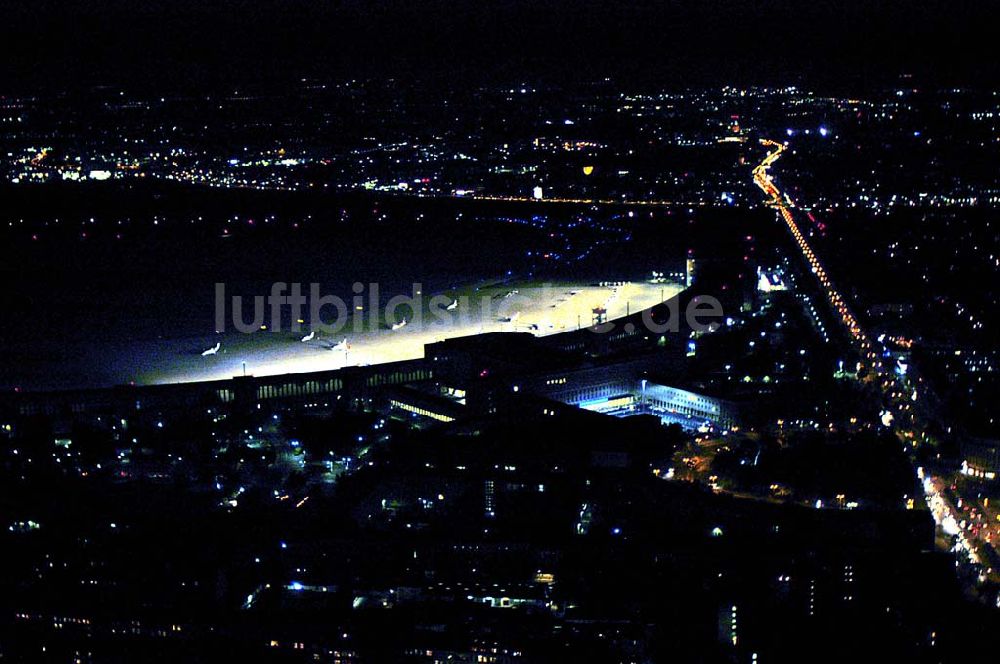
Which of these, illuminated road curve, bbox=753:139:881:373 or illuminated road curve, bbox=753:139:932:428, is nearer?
illuminated road curve, bbox=753:139:932:428

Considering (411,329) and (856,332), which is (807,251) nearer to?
(856,332)

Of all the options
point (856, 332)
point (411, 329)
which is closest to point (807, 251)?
point (856, 332)

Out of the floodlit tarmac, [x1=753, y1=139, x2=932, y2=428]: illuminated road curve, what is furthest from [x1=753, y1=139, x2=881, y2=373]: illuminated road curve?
the floodlit tarmac

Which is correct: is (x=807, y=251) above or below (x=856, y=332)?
above

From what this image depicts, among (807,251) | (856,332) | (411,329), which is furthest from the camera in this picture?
(807,251)

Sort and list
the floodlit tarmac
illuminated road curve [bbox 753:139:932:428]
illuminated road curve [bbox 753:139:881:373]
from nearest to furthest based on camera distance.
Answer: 1. illuminated road curve [bbox 753:139:932:428]
2. the floodlit tarmac
3. illuminated road curve [bbox 753:139:881:373]

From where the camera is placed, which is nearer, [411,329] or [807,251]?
[411,329]

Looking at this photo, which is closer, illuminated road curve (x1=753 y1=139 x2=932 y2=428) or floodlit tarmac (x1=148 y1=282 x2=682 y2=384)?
illuminated road curve (x1=753 y1=139 x2=932 y2=428)

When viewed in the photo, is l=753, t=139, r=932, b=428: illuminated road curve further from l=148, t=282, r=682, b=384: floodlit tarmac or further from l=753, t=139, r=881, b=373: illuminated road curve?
l=148, t=282, r=682, b=384: floodlit tarmac

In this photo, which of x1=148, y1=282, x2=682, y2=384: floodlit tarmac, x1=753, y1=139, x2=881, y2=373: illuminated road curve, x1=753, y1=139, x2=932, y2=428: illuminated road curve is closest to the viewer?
x1=753, y1=139, x2=932, y2=428: illuminated road curve

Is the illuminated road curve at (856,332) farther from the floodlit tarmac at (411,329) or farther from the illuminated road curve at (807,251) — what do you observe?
the floodlit tarmac at (411,329)

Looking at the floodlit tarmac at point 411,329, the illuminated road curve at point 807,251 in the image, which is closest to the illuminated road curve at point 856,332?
the illuminated road curve at point 807,251

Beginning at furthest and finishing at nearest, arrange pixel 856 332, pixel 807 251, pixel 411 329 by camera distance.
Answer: pixel 807 251 < pixel 411 329 < pixel 856 332
